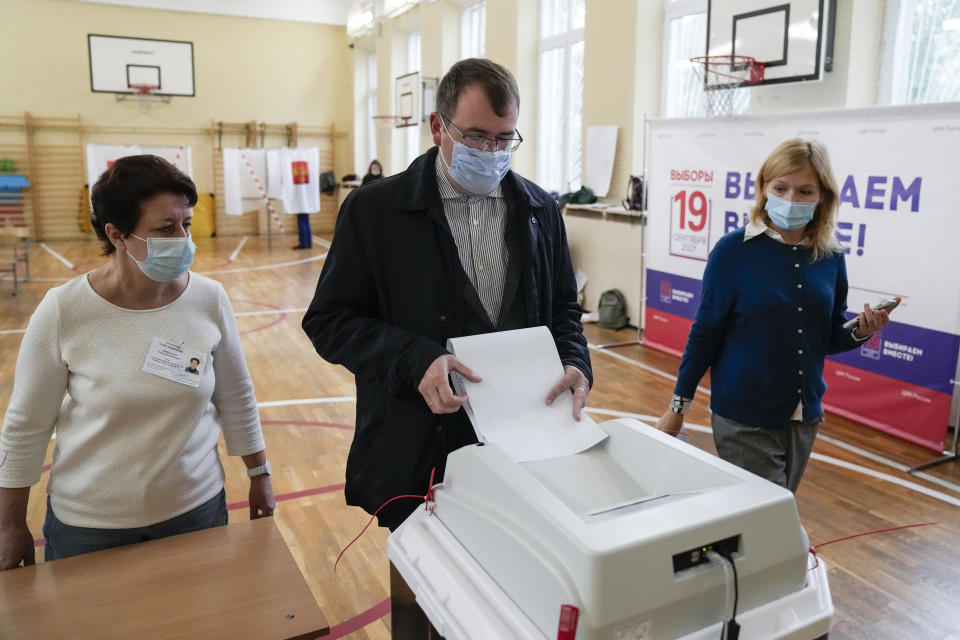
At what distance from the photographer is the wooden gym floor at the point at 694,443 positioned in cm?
235

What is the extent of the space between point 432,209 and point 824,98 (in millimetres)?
4050

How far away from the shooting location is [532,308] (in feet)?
4.83

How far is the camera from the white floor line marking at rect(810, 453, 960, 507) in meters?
3.12

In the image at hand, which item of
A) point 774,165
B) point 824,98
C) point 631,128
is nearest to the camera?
point 774,165

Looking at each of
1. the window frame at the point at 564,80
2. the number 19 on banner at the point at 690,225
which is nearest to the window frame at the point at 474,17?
the window frame at the point at 564,80

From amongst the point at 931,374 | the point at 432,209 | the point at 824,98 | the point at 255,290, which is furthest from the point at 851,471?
the point at 255,290

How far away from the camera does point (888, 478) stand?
333 centimetres

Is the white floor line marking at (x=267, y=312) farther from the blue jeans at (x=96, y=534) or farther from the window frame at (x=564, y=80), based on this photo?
the blue jeans at (x=96, y=534)

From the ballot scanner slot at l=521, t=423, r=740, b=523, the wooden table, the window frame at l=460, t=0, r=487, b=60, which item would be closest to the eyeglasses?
the ballot scanner slot at l=521, t=423, r=740, b=523

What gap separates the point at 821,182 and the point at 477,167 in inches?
41.2

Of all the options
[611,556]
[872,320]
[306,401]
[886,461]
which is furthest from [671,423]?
[306,401]

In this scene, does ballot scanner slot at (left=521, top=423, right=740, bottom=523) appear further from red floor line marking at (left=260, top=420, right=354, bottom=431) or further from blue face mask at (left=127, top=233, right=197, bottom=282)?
red floor line marking at (left=260, top=420, right=354, bottom=431)

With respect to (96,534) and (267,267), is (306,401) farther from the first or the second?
(267,267)

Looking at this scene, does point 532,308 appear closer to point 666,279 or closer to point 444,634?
point 444,634
